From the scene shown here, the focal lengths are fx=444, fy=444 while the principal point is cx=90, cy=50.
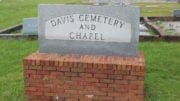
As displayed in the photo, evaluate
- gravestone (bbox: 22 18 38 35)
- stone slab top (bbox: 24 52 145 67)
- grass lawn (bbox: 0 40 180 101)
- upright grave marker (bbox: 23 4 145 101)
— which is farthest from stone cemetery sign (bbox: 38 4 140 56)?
gravestone (bbox: 22 18 38 35)

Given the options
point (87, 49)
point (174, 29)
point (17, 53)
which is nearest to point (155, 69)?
point (87, 49)

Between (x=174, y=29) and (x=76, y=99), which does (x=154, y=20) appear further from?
(x=76, y=99)

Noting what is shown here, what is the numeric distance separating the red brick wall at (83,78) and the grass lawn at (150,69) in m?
0.74

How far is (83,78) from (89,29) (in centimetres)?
66

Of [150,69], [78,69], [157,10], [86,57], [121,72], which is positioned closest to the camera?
[121,72]

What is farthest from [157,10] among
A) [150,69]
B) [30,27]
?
[150,69]

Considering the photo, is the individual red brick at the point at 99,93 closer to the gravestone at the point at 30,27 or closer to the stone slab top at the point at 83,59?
the stone slab top at the point at 83,59

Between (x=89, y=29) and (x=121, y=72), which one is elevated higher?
(x=89, y=29)

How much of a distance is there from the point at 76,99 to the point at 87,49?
67cm

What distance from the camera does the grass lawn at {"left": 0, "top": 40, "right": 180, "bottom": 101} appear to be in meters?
6.52

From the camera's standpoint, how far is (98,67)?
5.43 metres

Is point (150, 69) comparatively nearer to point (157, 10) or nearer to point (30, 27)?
point (30, 27)

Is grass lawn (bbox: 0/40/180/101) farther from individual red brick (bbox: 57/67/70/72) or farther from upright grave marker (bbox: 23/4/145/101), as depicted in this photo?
individual red brick (bbox: 57/67/70/72)

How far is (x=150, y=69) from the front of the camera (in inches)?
314
